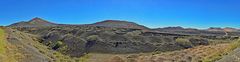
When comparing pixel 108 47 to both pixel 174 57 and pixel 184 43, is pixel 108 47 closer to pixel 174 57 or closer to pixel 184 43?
pixel 184 43

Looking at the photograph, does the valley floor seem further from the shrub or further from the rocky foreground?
the shrub

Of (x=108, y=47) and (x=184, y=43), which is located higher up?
(x=184, y=43)

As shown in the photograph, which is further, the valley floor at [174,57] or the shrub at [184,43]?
the shrub at [184,43]

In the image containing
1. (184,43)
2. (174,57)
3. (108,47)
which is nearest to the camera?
(174,57)

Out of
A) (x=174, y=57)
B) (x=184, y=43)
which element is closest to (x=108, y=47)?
(x=184, y=43)

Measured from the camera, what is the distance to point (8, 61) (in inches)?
1383

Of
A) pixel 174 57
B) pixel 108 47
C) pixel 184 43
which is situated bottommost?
pixel 174 57

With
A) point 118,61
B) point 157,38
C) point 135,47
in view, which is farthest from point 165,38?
point 118,61

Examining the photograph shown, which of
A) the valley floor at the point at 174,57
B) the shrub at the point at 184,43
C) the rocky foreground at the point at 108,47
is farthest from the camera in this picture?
the shrub at the point at 184,43

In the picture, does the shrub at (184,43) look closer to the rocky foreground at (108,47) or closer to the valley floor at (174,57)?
the rocky foreground at (108,47)

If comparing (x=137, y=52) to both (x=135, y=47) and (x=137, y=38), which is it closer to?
(x=135, y=47)

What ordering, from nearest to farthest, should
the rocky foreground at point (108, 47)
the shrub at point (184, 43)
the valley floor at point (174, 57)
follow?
1. the valley floor at point (174, 57)
2. the rocky foreground at point (108, 47)
3. the shrub at point (184, 43)

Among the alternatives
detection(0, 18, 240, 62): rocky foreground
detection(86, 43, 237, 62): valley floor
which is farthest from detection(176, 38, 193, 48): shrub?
detection(86, 43, 237, 62): valley floor

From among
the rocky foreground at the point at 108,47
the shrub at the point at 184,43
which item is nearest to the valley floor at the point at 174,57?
the rocky foreground at the point at 108,47
